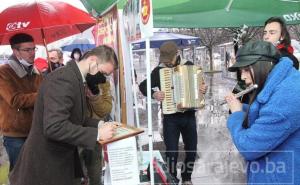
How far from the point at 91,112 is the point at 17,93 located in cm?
77

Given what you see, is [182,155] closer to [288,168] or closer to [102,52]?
[102,52]

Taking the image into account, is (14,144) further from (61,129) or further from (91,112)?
(61,129)

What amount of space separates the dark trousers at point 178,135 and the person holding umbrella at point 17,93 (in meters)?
1.87

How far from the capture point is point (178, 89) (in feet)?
16.0

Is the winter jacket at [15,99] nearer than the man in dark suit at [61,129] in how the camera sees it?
No

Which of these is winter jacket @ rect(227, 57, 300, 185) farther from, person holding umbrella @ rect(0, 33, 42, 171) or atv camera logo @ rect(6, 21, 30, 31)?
atv camera logo @ rect(6, 21, 30, 31)

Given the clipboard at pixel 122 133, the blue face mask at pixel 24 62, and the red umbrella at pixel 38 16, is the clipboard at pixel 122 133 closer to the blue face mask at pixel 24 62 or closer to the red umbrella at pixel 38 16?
the blue face mask at pixel 24 62

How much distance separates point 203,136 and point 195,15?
13.9 feet

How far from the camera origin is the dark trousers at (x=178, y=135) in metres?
4.96

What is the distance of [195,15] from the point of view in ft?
16.4

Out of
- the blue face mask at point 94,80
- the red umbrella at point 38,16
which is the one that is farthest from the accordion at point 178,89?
the blue face mask at point 94,80

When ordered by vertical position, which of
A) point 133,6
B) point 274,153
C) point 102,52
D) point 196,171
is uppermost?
point 133,6

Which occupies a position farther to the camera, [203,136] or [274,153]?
[203,136]

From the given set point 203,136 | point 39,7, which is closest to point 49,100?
point 39,7
